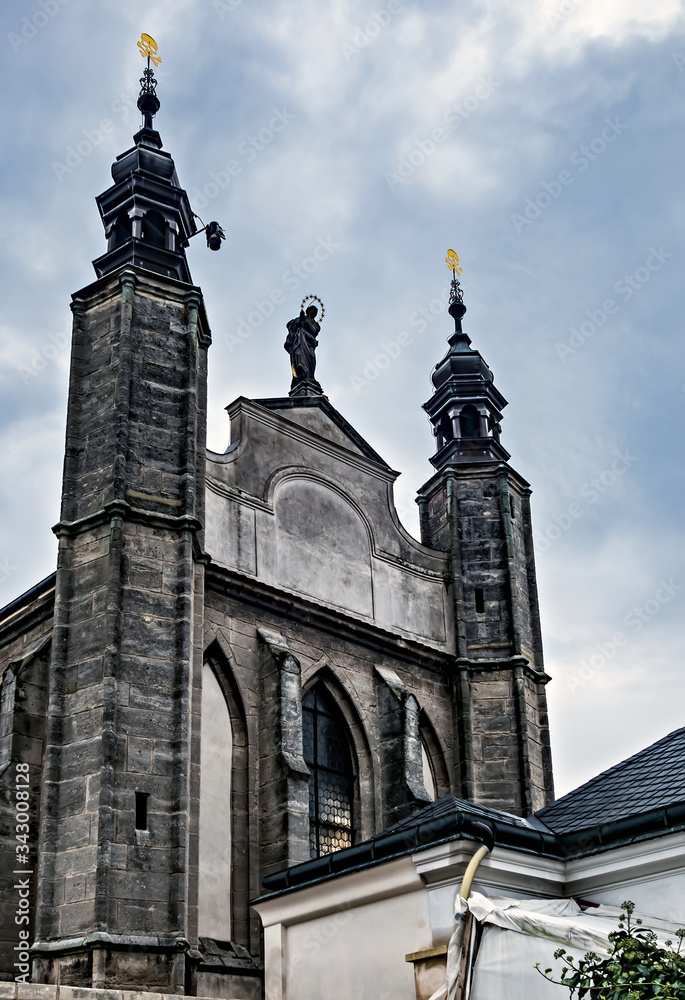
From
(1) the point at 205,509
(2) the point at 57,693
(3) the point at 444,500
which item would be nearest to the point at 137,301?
(1) the point at 205,509

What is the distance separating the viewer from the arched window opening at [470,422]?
24.0 meters

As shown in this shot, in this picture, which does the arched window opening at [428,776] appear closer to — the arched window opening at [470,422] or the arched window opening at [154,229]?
the arched window opening at [470,422]

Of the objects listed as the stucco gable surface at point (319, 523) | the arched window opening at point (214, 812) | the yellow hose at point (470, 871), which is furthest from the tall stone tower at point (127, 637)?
the yellow hose at point (470, 871)

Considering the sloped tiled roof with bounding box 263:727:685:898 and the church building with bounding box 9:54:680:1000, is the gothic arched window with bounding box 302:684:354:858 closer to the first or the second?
the church building with bounding box 9:54:680:1000

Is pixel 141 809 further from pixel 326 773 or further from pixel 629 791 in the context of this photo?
pixel 629 791

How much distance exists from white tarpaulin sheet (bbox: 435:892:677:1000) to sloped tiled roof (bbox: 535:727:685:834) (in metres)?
1.78

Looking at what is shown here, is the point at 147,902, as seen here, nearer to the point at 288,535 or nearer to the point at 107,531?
the point at 107,531

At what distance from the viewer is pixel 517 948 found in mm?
8430

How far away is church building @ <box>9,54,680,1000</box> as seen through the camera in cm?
1393

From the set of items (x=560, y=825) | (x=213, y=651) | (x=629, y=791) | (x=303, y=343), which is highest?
(x=303, y=343)

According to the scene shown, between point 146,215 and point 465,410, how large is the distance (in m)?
7.77

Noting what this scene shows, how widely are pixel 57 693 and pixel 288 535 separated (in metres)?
5.39

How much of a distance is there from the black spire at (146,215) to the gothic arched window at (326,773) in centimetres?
704

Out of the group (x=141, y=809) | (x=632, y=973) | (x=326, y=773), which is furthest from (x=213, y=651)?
(x=632, y=973)
